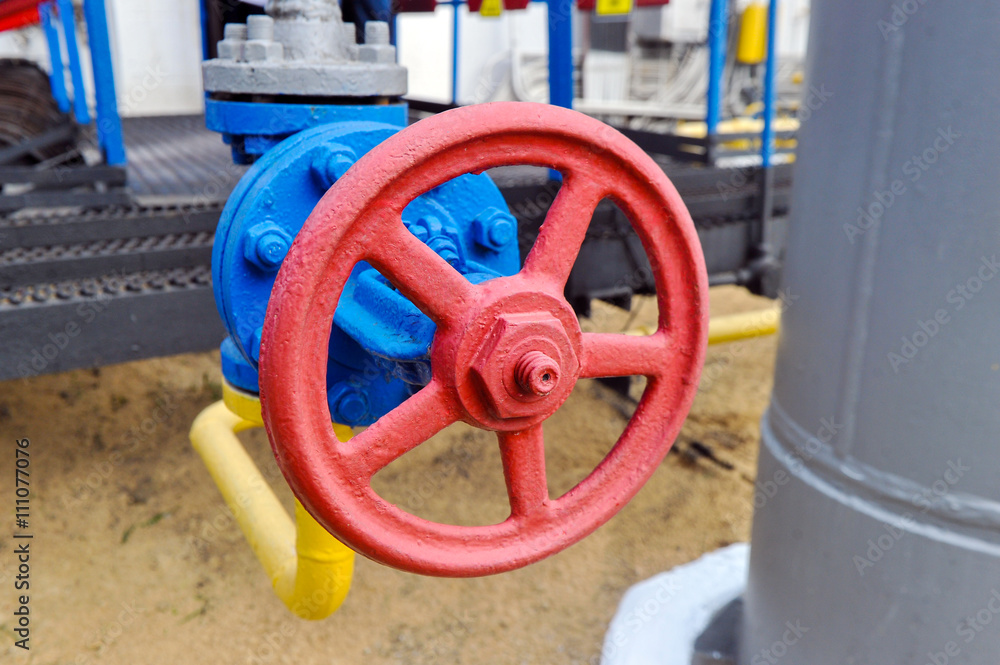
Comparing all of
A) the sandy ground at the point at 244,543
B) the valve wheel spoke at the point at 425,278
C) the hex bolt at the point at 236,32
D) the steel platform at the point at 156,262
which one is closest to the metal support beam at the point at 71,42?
the steel platform at the point at 156,262

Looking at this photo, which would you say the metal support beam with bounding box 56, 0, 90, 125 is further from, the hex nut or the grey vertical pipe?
the hex nut

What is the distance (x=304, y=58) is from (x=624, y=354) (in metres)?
0.59

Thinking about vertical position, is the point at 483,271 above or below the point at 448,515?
above

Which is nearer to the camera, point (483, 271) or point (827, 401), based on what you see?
point (483, 271)

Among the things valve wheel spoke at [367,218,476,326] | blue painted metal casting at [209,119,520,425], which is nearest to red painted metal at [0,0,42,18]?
blue painted metal casting at [209,119,520,425]

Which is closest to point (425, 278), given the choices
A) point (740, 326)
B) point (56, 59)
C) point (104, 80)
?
point (740, 326)

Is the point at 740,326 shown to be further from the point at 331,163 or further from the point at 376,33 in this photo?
the point at 331,163

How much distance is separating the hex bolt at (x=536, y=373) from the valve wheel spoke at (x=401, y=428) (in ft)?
0.22

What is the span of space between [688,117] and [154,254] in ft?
18.8

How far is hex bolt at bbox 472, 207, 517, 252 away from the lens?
3.02 feet

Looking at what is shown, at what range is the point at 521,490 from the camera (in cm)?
79

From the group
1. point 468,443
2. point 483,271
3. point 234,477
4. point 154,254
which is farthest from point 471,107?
point 468,443

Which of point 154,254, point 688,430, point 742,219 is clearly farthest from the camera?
point 688,430

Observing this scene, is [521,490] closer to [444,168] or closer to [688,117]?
[444,168]
